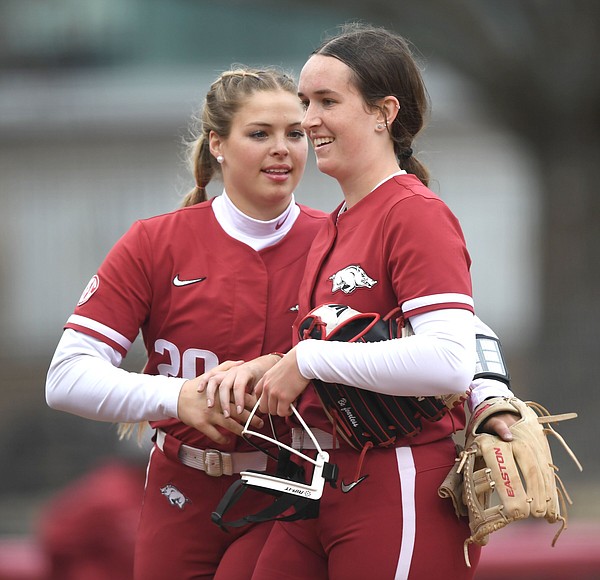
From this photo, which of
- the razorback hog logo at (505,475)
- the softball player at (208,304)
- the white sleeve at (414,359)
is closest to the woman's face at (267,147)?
the softball player at (208,304)

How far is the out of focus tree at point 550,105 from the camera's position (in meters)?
9.03

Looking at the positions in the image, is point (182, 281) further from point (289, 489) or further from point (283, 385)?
point (289, 489)

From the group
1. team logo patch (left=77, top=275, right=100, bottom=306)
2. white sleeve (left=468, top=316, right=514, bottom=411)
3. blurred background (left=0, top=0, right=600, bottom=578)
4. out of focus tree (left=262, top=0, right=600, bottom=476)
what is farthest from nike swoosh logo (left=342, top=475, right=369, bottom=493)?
out of focus tree (left=262, top=0, right=600, bottom=476)

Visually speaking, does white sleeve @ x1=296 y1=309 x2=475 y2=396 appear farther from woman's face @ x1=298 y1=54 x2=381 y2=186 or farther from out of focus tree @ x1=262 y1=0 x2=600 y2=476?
out of focus tree @ x1=262 y1=0 x2=600 y2=476

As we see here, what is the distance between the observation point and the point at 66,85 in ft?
43.2

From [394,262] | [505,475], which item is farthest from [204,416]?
[505,475]

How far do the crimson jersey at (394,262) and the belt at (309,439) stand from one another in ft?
0.14

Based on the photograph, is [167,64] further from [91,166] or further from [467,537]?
[467,537]

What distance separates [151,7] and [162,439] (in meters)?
12.2

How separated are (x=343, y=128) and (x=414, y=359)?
21.5 inches

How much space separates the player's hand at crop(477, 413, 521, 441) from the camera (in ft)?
7.73

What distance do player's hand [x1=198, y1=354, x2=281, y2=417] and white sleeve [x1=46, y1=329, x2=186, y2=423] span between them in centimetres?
9

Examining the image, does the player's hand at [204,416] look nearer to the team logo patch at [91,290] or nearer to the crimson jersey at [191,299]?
the crimson jersey at [191,299]

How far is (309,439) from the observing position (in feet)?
→ 8.08
